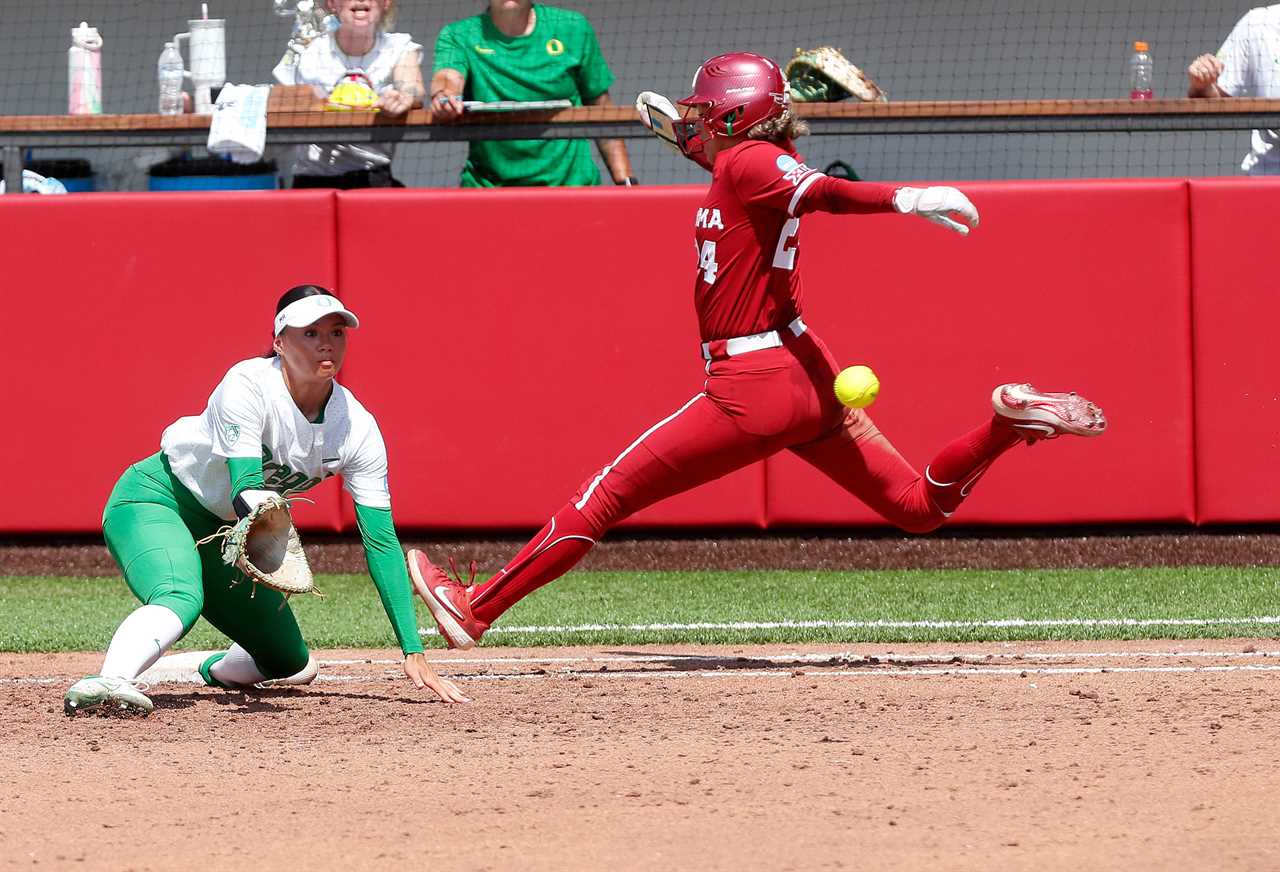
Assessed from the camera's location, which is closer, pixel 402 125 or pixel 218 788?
pixel 218 788

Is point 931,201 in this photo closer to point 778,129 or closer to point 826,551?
point 778,129

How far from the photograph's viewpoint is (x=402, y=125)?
29.8ft

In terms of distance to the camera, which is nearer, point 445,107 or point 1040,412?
point 1040,412

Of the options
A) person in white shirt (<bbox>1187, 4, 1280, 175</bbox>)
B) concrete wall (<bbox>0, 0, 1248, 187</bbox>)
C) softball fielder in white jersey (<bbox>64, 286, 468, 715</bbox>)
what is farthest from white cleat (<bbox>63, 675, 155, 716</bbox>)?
concrete wall (<bbox>0, 0, 1248, 187</bbox>)

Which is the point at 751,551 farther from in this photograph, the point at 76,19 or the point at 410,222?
the point at 76,19

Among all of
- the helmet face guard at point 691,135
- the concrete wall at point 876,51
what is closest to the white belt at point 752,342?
the helmet face guard at point 691,135

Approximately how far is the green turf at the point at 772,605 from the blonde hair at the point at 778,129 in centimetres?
209

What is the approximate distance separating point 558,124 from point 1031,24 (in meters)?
4.63

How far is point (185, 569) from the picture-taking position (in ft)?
17.6

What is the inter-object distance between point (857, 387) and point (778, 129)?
97 centimetres

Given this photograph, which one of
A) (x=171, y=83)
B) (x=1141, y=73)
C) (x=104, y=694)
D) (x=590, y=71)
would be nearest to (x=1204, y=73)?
(x=1141, y=73)

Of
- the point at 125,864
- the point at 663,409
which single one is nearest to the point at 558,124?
the point at 663,409

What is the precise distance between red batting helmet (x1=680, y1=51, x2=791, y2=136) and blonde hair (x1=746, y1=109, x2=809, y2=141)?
17 mm

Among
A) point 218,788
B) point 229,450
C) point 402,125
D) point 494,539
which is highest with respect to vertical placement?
point 402,125
